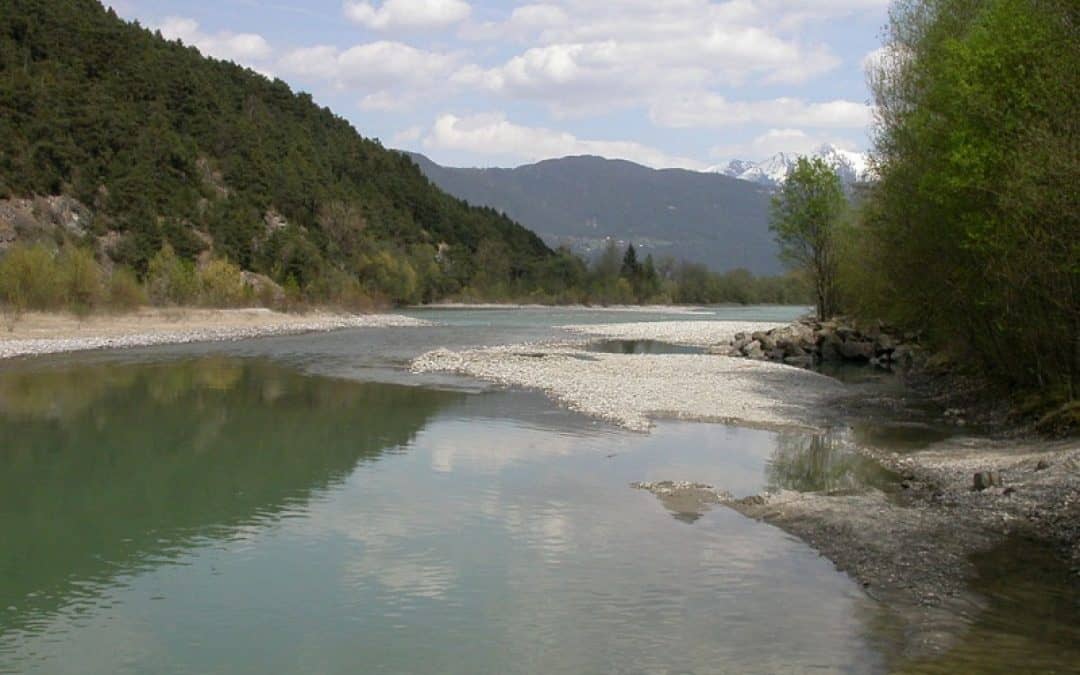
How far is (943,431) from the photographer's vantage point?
83.9 feet

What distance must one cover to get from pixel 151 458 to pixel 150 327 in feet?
169

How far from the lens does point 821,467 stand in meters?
20.7

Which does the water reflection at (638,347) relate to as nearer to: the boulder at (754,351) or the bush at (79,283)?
the boulder at (754,351)

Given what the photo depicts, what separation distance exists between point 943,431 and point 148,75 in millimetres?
126887

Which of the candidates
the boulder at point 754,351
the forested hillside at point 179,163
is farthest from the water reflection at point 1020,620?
the forested hillside at point 179,163

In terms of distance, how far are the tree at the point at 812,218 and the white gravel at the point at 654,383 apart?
66.7 ft

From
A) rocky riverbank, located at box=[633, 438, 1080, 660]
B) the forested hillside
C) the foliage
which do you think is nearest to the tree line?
the foliage

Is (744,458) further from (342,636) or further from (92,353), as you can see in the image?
(92,353)

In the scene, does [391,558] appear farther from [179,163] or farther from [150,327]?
[179,163]

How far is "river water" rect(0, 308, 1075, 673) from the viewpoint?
10.3 m

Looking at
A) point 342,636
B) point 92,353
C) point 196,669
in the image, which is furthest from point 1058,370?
point 92,353

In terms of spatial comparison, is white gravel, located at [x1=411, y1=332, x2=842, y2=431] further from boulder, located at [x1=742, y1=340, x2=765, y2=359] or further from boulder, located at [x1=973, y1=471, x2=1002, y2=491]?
boulder, located at [x1=973, y1=471, x2=1002, y2=491]

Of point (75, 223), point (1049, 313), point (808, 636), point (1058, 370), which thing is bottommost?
point (808, 636)

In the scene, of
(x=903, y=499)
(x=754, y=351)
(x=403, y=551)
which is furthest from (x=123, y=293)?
(x=903, y=499)
